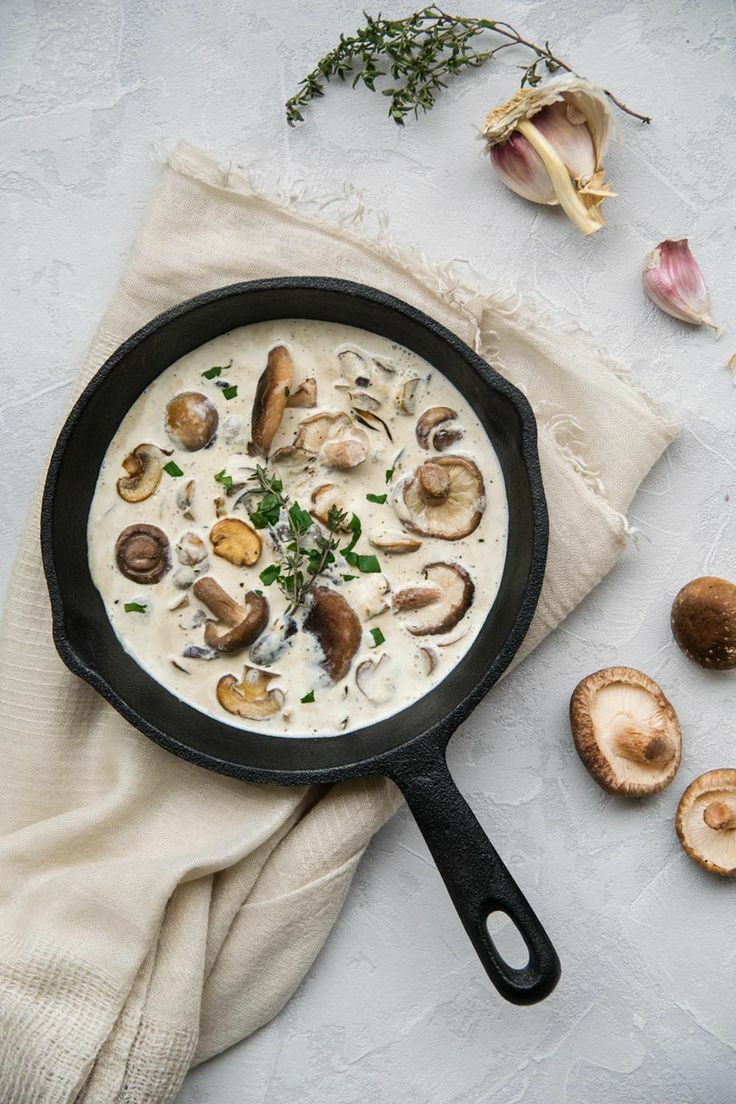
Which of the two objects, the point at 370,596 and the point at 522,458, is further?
the point at 370,596

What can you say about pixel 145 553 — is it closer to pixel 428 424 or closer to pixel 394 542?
pixel 394 542

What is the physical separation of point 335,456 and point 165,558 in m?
0.43

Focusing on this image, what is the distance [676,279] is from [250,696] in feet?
4.34

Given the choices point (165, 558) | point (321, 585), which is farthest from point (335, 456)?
point (165, 558)

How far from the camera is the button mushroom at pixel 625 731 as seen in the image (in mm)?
2131

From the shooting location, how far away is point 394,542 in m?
2.08

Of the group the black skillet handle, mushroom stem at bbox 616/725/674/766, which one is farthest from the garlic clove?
the black skillet handle

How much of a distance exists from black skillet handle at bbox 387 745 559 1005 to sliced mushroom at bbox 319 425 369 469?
69cm

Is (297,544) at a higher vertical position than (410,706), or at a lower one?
higher

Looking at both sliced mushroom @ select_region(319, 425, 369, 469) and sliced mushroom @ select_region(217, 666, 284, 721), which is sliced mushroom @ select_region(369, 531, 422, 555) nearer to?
sliced mushroom @ select_region(319, 425, 369, 469)

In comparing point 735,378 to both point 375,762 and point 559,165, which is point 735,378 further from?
point 375,762

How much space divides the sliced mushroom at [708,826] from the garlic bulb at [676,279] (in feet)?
3.44

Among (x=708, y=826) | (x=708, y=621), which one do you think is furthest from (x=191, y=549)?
(x=708, y=826)

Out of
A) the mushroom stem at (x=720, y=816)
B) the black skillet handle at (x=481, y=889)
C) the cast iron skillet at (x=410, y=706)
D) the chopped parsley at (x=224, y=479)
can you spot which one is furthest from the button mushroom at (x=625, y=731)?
the chopped parsley at (x=224, y=479)
